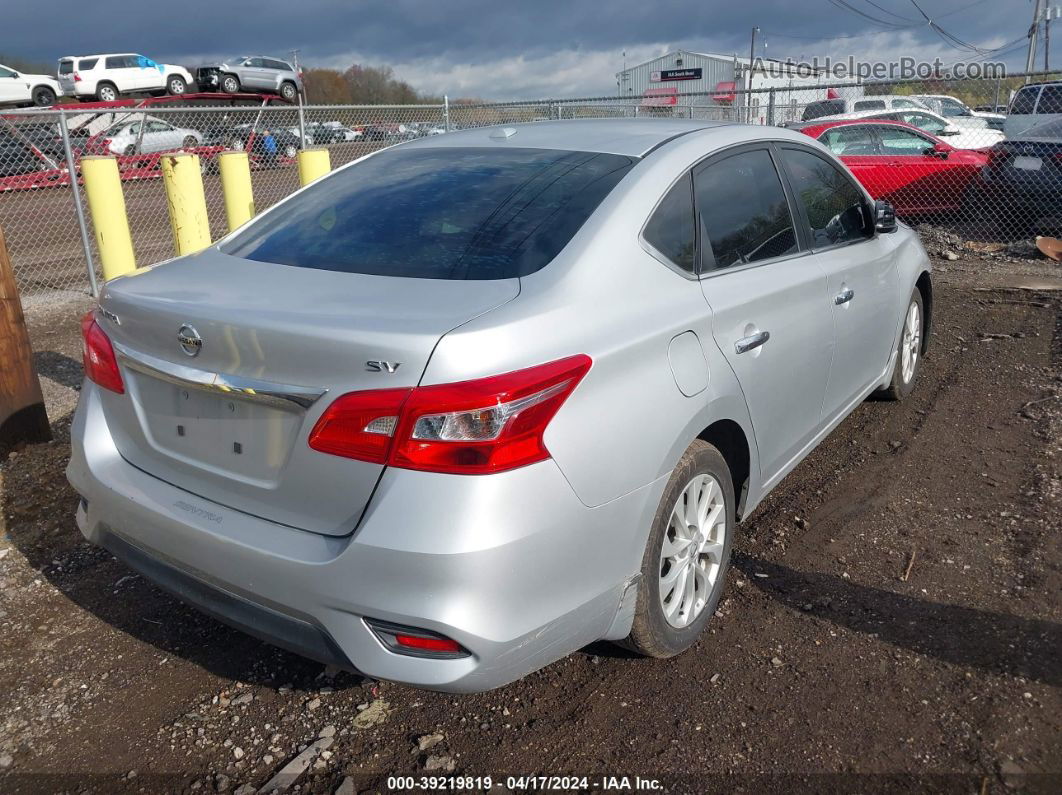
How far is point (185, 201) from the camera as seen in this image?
6.79 metres

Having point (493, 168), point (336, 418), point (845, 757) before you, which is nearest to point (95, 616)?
point (336, 418)

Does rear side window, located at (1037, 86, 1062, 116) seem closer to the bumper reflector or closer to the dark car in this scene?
the dark car

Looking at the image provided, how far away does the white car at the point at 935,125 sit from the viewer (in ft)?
45.8

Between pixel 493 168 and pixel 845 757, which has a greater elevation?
pixel 493 168

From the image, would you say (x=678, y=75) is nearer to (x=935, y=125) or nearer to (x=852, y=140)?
(x=935, y=125)

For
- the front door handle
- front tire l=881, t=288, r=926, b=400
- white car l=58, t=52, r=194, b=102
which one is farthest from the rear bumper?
white car l=58, t=52, r=194, b=102

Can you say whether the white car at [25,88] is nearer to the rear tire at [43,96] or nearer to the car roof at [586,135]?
the rear tire at [43,96]

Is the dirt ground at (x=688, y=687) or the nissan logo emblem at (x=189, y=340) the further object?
the dirt ground at (x=688, y=687)

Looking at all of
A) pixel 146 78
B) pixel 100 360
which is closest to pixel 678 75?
pixel 146 78

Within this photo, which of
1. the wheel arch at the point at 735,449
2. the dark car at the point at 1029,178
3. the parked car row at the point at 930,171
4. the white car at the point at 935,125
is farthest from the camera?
the white car at the point at 935,125

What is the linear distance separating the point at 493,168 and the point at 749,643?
1954mm

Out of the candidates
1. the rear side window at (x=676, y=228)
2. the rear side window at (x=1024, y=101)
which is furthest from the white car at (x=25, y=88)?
the rear side window at (x=676, y=228)

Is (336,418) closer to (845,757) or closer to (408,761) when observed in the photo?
(408,761)

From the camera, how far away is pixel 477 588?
6.95ft
